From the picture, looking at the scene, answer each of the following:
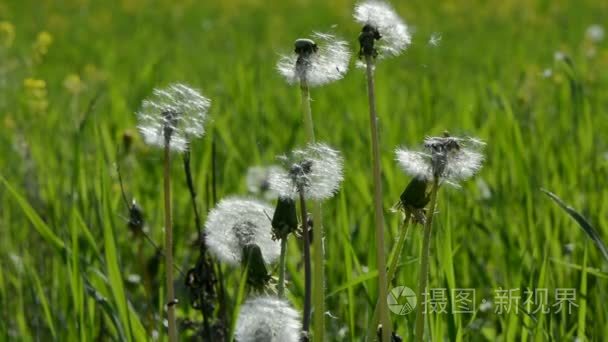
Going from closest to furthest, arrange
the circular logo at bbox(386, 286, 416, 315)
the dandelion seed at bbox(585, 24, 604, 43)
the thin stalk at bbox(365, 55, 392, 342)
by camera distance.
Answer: the thin stalk at bbox(365, 55, 392, 342), the circular logo at bbox(386, 286, 416, 315), the dandelion seed at bbox(585, 24, 604, 43)

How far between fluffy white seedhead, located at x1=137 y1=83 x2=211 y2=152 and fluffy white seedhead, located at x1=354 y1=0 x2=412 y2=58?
0.22 metres

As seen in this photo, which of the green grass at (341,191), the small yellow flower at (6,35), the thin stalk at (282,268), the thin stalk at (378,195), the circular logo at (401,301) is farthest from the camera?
the small yellow flower at (6,35)

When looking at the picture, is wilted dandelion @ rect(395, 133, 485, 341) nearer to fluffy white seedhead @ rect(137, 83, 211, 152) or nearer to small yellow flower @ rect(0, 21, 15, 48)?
fluffy white seedhead @ rect(137, 83, 211, 152)

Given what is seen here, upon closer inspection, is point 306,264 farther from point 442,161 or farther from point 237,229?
point 442,161

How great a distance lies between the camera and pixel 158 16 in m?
10.3

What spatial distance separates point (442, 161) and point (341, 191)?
0.49 meters

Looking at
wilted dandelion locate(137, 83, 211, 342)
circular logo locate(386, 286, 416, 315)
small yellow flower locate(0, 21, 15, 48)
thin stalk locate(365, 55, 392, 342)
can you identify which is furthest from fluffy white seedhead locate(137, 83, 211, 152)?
small yellow flower locate(0, 21, 15, 48)

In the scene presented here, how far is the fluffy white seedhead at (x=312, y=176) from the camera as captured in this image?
102 centimetres

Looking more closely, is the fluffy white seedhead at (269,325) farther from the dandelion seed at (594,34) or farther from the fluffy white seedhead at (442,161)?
the dandelion seed at (594,34)

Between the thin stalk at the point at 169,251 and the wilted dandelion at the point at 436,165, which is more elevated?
the wilted dandelion at the point at 436,165

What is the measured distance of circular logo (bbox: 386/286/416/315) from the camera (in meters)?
1.30

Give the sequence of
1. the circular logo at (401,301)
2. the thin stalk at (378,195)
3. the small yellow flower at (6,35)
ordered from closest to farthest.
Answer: the thin stalk at (378,195), the circular logo at (401,301), the small yellow flower at (6,35)

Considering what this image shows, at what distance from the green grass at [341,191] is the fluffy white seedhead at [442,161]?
0.13 metres

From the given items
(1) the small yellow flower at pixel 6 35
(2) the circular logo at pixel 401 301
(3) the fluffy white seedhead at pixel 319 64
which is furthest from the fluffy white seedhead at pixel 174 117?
(1) the small yellow flower at pixel 6 35
